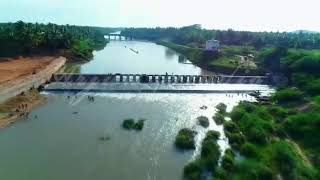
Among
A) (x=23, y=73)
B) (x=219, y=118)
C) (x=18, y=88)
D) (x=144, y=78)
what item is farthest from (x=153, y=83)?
(x=219, y=118)

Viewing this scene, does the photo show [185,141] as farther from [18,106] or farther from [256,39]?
[256,39]

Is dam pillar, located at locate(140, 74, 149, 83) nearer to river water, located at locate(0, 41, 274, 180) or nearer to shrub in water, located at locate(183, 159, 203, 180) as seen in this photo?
river water, located at locate(0, 41, 274, 180)

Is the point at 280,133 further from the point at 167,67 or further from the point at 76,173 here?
the point at 167,67

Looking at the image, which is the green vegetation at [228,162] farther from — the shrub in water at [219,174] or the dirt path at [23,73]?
the dirt path at [23,73]

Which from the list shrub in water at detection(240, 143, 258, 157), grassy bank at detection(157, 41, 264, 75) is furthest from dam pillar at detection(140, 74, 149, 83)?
shrub in water at detection(240, 143, 258, 157)

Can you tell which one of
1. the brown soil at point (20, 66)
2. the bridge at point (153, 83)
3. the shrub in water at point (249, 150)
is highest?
the brown soil at point (20, 66)

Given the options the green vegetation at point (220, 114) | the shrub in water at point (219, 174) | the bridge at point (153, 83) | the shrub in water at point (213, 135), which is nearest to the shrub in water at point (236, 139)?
the shrub in water at point (213, 135)

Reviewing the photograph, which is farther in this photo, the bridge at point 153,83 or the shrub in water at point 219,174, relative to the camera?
the bridge at point 153,83

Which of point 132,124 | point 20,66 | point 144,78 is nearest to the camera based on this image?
point 132,124
